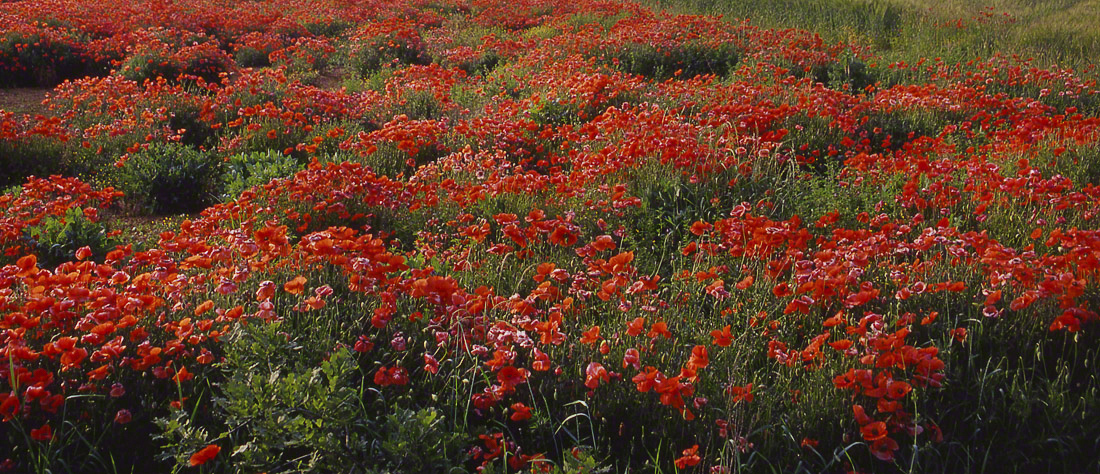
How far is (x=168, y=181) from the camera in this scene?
229 inches

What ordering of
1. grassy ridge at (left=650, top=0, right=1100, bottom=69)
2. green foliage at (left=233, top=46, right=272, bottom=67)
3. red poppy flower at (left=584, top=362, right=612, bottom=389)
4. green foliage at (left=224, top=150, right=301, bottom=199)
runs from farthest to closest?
green foliage at (left=233, top=46, right=272, bottom=67) < grassy ridge at (left=650, top=0, right=1100, bottom=69) < green foliage at (left=224, top=150, right=301, bottom=199) < red poppy flower at (left=584, top=362, right=612, bottom=389)

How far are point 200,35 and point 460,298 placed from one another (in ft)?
35.7

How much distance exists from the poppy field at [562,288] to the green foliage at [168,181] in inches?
0.9

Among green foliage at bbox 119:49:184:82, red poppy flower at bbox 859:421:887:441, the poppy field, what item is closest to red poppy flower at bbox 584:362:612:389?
the poppy field

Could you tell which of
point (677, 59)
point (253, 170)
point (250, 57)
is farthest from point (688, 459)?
point (250, 57)

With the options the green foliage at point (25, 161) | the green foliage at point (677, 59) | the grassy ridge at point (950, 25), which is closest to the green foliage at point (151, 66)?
the green foliage at point (25, 161)

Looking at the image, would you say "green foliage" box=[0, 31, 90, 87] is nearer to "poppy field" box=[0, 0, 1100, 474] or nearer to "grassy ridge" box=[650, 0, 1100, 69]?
"poppy field" box=[0, 0, 1100, 474]

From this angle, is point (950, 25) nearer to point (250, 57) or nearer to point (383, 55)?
point (383, 55)

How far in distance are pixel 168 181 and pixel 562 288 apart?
3.76 meters

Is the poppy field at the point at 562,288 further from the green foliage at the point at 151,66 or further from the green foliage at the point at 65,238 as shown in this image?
the green foliage at the point at 151,66

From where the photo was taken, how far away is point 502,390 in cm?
247

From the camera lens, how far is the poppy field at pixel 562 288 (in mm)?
2410

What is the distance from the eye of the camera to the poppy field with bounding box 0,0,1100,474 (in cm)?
241

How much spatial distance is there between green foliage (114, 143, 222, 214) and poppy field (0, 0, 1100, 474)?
0.9 inches
